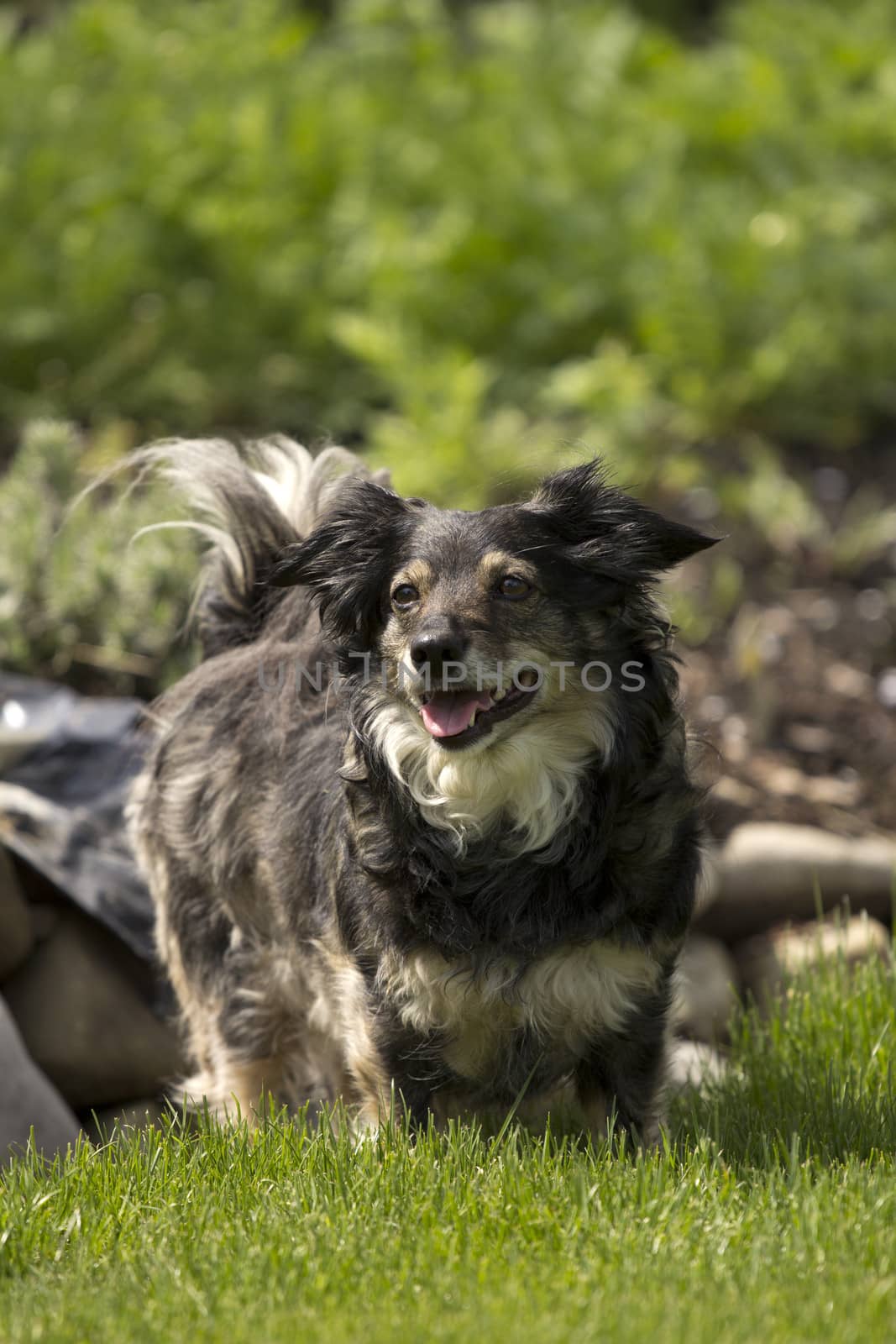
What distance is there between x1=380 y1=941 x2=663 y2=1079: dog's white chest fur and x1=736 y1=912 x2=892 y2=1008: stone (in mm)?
1683

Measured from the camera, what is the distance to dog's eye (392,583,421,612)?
349cm

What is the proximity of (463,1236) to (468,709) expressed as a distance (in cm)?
100

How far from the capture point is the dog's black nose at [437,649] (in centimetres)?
326

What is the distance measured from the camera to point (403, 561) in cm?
356

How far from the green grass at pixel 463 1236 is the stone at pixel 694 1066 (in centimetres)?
38

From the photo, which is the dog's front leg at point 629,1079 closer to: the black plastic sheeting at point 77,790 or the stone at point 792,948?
the stone at point 792,948

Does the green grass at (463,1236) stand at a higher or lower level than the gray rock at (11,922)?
lower

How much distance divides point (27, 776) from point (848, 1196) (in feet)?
9.89

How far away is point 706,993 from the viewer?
17.9 feet

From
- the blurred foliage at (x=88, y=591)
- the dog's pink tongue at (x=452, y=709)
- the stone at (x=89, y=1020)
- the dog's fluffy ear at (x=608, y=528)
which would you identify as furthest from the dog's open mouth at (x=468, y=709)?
the blurred foliage at (x=88, y=591)

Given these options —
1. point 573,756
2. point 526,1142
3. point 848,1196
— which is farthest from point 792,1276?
point 573,756

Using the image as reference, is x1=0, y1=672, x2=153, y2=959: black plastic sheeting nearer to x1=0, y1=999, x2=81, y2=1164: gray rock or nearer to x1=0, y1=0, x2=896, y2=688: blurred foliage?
x1=0, y1=999, x2=81, y2=1164: gray rock

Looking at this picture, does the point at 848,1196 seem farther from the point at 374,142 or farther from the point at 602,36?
the point at 602,36

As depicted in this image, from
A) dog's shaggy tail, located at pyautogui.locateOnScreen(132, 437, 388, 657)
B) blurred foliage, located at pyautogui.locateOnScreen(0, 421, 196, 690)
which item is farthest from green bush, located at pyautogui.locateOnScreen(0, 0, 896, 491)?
dog's shaggy tail, located at pyautogui.locateOnScreen(132, 437, 388, 657)
